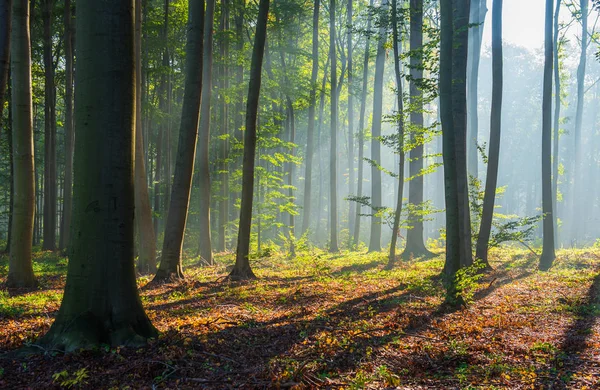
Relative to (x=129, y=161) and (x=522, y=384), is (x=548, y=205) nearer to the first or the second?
(x=522, y=384)

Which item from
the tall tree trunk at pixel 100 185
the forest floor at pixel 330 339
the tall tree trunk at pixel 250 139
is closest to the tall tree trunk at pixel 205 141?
the tall tree trunk at pixel 250 139

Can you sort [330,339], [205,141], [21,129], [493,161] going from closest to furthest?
[330,339] < [21,129] < [205,141] < [493,161]

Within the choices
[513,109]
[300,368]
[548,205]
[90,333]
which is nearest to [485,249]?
[548,205]

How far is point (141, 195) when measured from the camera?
11594mm

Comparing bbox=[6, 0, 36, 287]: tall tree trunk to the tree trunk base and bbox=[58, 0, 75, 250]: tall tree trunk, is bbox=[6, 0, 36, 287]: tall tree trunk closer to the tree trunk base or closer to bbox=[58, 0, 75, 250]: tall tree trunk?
the tree trunk base

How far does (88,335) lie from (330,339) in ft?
9.24

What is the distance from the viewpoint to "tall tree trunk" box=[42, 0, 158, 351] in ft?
16.0

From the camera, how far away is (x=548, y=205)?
16.1 meters

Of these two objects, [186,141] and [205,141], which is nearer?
[186,141]

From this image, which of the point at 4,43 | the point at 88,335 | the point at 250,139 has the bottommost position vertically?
the point at 88,335

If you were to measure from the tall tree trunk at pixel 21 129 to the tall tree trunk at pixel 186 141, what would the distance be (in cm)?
277

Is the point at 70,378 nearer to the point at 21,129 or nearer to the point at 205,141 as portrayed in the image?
the point at 21,129

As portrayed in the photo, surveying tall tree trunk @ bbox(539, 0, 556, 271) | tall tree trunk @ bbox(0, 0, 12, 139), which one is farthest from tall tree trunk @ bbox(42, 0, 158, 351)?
tall tree trunk @ bbox(539, 0, 556, 271)

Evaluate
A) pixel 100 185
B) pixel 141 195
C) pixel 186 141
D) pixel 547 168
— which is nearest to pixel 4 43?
pixel 186 141
